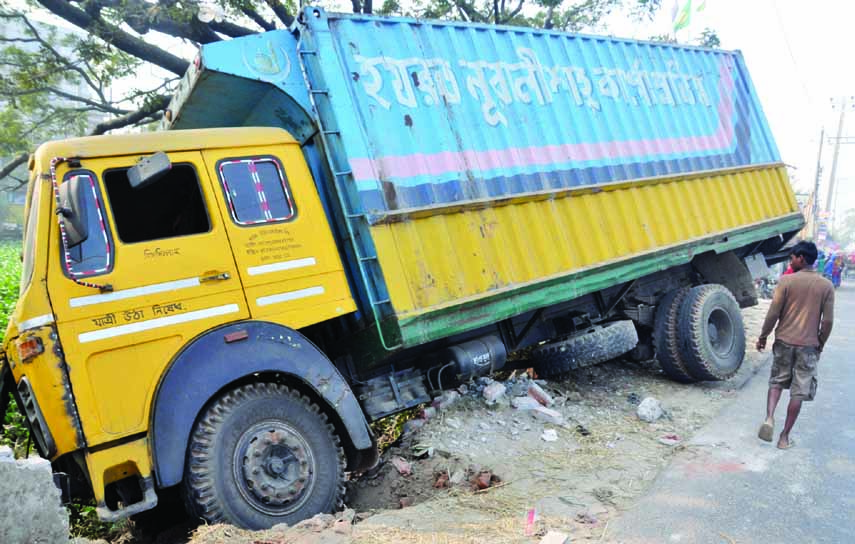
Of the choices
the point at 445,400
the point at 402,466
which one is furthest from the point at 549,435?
the point at 402,466

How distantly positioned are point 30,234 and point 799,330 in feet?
17.4

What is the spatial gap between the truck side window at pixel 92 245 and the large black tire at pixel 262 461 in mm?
1013

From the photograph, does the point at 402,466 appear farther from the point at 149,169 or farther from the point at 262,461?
the point at 149,169

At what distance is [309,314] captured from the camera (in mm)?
3904

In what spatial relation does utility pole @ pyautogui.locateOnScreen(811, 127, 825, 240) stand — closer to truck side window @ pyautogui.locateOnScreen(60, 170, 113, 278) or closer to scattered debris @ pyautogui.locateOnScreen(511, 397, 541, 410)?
scattered debris @ pyautogui.locateOnScreen(511, 397, 541, 410)

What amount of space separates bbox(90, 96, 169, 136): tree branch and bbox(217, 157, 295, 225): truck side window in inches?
276

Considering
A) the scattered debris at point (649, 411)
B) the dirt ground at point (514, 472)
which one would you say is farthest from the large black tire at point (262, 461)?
the scattered debris at point (649, 411)

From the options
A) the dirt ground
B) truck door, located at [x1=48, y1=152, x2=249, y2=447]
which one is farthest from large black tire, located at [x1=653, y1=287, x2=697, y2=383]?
truck door, located at [x1=48, y1=152, x2=249, y2=447]

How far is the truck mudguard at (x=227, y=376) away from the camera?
3.29 meters

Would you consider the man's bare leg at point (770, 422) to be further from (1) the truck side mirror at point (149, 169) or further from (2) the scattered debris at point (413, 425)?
(1) the truck side mirror at point (149, 169)

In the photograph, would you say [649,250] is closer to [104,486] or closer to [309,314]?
[309,314]

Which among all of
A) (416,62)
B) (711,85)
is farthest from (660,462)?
(711,85)

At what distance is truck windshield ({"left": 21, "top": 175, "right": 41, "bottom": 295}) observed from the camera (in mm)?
3309

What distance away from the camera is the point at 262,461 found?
355 cm
